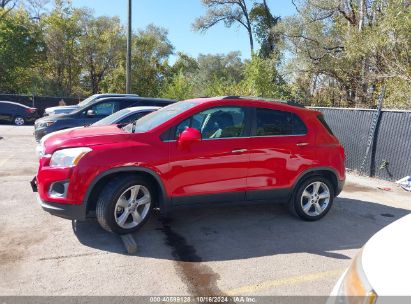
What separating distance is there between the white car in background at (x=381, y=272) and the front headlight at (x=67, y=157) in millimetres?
2995

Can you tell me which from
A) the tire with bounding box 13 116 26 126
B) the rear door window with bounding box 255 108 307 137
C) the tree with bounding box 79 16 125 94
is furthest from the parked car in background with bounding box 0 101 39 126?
the rear door window with bounding box 255 108 307 137

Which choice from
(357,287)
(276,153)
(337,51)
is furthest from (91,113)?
(337,51)

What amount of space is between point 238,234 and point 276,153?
4.04 ft

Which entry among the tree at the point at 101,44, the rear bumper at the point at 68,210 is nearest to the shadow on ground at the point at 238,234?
the rear bumper at the point at 68,210

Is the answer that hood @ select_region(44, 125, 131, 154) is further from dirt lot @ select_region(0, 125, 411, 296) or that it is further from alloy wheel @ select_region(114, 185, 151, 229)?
dirt lot @ select_region(0, 125, 411, 296)

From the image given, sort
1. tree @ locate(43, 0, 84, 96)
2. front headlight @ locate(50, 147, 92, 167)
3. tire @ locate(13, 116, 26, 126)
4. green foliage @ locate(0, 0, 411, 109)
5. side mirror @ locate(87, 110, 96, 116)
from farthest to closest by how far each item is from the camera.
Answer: tree @ locate(43, 0, 84, 96), tire @ locate(13, 116, 26, 126), green foliage @ locate(0, 0, 411, 109), side mirror @ locate(87, 110, 96, 116), front headlight @ locate(50, 147, 92, 167)

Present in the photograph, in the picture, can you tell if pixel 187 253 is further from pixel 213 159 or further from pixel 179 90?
pixel 179 90

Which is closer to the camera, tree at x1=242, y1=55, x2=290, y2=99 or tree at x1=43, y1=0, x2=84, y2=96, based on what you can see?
tree at x1=242, y1=55, x2=290, y2=99

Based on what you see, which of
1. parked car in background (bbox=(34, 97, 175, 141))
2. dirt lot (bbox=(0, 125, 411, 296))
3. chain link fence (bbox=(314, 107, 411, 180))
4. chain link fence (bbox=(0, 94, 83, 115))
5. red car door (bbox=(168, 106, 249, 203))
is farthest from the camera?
chain link fence (bbox=(0, 94, 83, 115))

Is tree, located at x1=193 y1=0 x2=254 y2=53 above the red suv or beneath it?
above

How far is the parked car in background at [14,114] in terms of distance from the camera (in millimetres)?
19047

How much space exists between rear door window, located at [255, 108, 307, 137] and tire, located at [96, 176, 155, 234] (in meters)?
1.74

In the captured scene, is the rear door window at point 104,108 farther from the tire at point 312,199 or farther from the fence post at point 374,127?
the fence post at point 374,127

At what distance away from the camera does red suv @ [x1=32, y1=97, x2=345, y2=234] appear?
4031mm
